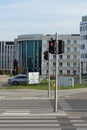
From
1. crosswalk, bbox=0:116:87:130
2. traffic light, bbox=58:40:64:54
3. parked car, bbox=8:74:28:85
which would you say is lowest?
parked car, bbox=8:74:28:85

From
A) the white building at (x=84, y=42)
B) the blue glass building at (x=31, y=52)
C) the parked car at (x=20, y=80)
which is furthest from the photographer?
the blue glass building at (x=31, y=52)

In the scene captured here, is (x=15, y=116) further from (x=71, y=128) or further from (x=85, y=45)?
(x=85, y=45)

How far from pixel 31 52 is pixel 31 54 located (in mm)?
813

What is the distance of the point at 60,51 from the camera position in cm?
2142

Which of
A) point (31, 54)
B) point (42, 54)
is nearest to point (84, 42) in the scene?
point (42, 54)

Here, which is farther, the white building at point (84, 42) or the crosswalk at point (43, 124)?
the white building at point (84, 42)

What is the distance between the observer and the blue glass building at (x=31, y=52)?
170 meters

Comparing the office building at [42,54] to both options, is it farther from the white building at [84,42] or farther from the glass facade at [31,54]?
the white building at [84,42]

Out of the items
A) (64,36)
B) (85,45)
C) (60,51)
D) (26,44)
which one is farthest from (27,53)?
(60,51)

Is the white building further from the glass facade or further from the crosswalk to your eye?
the crosswalk

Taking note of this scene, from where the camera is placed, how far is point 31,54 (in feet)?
579

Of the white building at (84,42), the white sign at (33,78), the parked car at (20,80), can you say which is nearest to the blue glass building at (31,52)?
the white building at (84,42)

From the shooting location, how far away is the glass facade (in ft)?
560

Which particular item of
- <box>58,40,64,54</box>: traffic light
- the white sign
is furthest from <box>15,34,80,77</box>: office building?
<box>58,40,64,54</box>: traffic light
